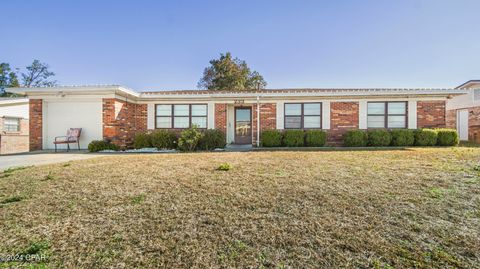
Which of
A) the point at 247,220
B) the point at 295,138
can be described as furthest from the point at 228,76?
the point at 247,220

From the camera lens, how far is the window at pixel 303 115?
12164 millimetres

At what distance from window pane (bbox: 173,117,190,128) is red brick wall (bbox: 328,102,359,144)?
7667 millimetres

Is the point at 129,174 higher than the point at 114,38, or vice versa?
the point at 114,38

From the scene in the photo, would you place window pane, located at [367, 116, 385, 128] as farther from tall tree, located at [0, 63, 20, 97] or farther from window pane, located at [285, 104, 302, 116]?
tall tree, located at [0, 63, 20, 97]

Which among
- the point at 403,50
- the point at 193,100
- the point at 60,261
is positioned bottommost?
the point at 60,261

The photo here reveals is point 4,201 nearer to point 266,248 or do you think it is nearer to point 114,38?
point 266,248

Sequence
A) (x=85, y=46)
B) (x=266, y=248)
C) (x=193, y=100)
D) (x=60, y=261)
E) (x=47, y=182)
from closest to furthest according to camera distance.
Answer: (x=60, y=261) < (x=266, y=248) < (x=47, y=182) < (x=193, y=100) < (x=85, y=46)

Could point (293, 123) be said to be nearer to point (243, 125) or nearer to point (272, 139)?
point (272, 139)

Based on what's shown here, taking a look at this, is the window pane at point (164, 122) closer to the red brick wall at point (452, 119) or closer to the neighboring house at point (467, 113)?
the neighboring house at point (467, 113)

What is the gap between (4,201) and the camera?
3.40 meters

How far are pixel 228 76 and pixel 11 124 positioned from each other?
66.1ft

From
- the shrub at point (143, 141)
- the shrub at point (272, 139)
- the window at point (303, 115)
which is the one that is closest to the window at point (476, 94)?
the window at point (303, 115)

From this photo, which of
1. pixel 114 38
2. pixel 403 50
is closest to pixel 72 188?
pixel 114 38

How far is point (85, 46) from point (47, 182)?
14.9 m
